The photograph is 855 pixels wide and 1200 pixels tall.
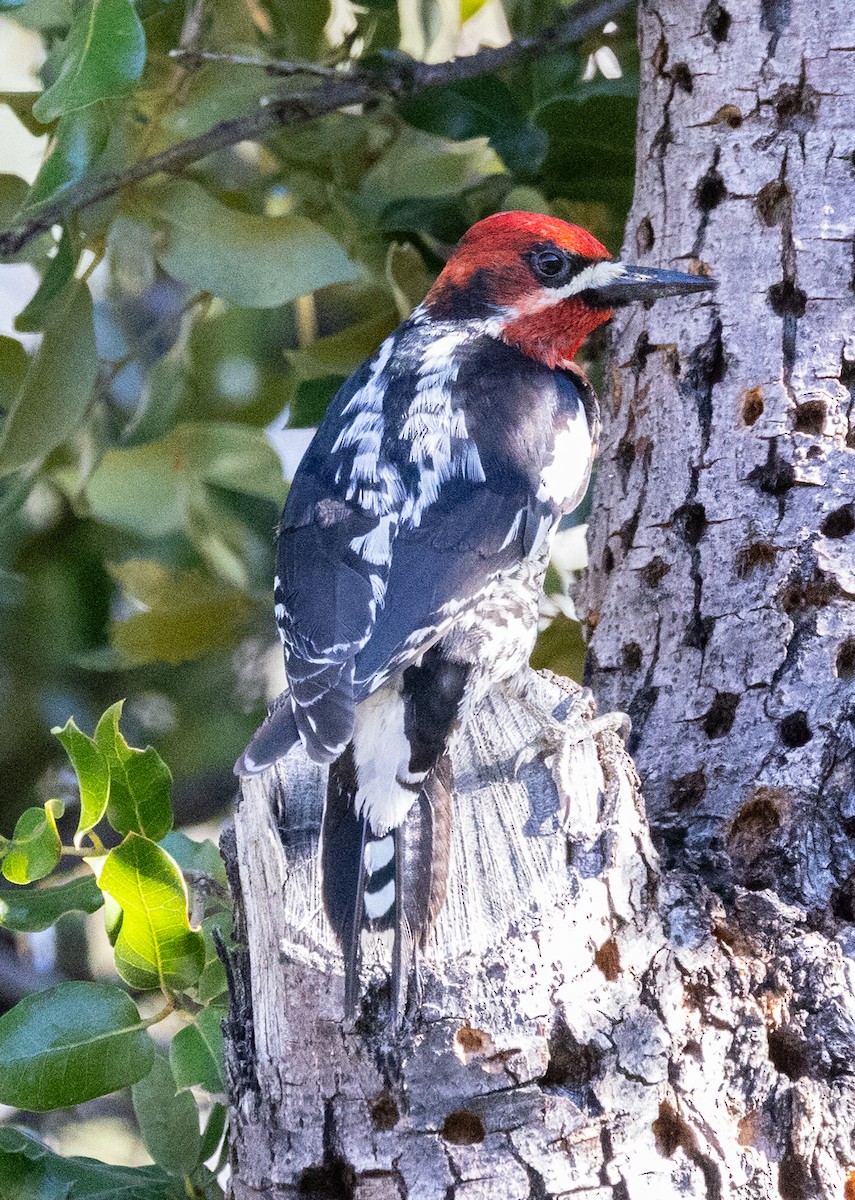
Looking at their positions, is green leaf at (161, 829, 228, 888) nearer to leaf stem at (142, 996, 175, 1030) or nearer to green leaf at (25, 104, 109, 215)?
leaf stem at (142, 996, 175, 1030)

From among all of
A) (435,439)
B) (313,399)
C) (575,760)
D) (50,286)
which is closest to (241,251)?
(50,286)

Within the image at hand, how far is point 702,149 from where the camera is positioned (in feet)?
→ 7.43

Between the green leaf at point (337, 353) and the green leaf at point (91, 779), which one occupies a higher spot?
the green leaf at point (337, 353)

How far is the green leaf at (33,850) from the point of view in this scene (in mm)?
1689

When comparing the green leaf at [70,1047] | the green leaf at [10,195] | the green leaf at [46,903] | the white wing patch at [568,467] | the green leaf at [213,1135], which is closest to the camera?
the green leaf at [70,1047]

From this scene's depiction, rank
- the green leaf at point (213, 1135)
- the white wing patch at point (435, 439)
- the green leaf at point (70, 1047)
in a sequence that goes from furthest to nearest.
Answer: the white wing patch at point (435, 439) < the green leaf at point (213, 1135) < the green leaf at point (70, 1047)

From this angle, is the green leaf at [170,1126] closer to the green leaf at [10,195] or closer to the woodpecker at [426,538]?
the woodpecker at [426,538]

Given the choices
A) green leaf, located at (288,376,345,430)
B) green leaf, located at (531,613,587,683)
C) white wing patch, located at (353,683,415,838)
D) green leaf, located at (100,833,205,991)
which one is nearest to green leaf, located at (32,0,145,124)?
green leaf, located at (288,376,345,430)

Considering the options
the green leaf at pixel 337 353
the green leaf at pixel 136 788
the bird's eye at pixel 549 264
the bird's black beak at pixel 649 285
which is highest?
the bird's eye at pixel 549 264

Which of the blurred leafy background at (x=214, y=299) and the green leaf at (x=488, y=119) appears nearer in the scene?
the blurred leafy background at (x=214, y=299)

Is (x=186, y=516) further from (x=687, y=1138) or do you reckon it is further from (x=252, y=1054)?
(x=687, y=1138)

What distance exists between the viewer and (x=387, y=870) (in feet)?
5.23

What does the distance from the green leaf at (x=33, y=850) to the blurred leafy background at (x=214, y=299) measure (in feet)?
2.65

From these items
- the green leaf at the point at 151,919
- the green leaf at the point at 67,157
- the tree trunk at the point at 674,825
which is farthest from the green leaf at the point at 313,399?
the green leaf at the point at 151,919
